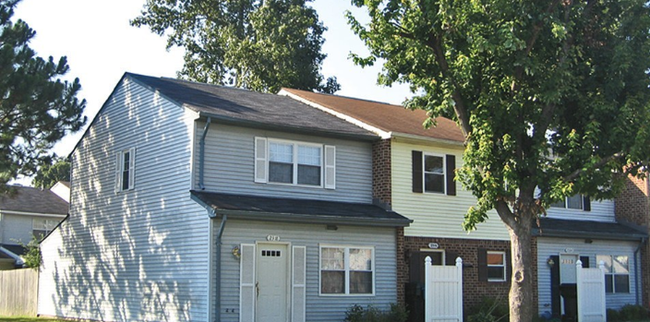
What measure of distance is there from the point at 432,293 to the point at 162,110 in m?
9.00

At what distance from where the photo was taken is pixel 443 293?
74.0ft

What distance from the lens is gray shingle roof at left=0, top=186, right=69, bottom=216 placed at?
41781mm

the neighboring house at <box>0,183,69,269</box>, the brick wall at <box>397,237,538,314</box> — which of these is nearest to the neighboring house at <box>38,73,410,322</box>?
the brick wall at <box>397,237,538,314</box>

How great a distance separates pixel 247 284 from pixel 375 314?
380cm

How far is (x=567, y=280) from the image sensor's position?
28312 millimetres

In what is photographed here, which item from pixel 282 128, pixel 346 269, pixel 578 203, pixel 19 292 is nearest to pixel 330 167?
pixel 282 128

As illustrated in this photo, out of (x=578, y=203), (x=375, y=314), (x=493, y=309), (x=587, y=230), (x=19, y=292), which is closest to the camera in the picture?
(x=375, y=314)

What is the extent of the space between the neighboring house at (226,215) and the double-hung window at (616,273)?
10.1 m

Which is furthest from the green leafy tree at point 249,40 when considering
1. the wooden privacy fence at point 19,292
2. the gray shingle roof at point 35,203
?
the wooden privacy fence at point 19,292

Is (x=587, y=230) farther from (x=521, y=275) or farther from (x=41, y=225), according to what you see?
(x=41, y=225)

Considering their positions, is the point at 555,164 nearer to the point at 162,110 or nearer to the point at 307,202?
the point at 307,202

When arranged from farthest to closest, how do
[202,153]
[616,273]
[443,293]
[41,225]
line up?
1. [41,225]
2. [616,273]
3. [443,293]
4. [202,153]

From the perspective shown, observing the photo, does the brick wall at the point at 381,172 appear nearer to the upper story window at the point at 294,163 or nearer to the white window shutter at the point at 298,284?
the upper story window at the point at 294,163

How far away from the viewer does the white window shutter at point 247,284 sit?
20.5 metres
